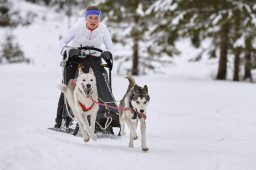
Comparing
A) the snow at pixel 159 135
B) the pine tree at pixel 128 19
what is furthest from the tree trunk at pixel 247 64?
the pine tree at pixel 128 19

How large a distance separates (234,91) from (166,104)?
313 centimetres

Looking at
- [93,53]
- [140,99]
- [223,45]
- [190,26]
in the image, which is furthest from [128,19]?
[140,99]

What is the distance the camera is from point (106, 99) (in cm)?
627

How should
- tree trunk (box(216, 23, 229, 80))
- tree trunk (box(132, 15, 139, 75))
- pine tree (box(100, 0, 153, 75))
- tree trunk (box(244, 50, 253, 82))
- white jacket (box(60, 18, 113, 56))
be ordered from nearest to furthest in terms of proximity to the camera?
white jacket (box(60, 18, 113, 56))
tree trunk (box(244, 50, 253, 82))
tree trunk (box(216, 23, 229, 80))
pine tree (box(100, 0, 153, 75))
tree trunk (box(132, 15, 139, 75))

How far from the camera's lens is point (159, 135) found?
26.1 ft

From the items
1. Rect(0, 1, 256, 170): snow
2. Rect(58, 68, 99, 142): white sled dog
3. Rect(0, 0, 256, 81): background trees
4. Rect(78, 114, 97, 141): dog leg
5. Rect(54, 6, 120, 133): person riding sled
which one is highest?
Rect(0, 0, 256, 81): background trees

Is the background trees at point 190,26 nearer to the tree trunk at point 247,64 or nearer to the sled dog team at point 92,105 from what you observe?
the tree trunk at point 247,64

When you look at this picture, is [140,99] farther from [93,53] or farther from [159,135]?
[159,135]

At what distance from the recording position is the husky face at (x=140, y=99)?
210 inches

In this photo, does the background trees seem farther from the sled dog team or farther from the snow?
the sled dog team

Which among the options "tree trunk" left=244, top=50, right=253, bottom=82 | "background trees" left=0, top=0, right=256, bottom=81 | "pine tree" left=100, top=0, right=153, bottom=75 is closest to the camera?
"background trees" left=0, top=0, right=256, bottom=81

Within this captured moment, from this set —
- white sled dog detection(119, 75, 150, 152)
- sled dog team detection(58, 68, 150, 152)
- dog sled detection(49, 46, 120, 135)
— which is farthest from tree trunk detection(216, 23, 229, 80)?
sled dog team detection(58, 68, 150, 152)

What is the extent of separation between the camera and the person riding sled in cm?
622

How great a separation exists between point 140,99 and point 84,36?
1.65 m
